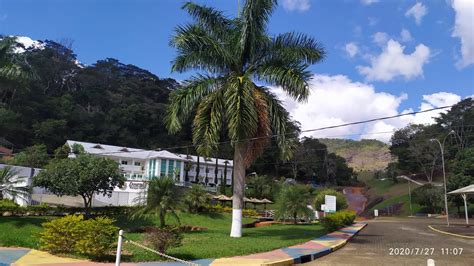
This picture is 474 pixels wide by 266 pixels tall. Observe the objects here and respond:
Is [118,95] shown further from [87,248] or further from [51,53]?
[87,248]

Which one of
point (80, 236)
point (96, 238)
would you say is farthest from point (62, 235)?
point (96, 238)

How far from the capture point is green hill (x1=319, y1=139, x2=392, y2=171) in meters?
158

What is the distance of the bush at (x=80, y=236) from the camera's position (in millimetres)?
10711

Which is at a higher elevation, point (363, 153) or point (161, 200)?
point (363, 153)

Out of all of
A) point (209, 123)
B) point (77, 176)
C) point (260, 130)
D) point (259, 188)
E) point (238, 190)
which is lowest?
point (238, 190)

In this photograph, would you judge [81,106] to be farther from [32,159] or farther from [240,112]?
[240,112]

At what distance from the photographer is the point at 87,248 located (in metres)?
10.7

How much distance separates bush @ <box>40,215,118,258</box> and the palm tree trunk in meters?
7.23

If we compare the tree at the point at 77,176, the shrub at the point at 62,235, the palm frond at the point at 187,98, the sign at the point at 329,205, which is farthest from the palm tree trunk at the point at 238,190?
the sign at the point at 329,205

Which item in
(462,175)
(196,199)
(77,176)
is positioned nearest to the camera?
(77,176)

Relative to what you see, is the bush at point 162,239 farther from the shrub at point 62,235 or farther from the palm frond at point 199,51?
the palm frond at point 199,51

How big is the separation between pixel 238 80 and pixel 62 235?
9.07 metres

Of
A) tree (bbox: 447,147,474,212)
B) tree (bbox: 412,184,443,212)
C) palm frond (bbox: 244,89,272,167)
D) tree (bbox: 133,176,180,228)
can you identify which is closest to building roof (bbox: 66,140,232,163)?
tree (bbox: 412,184,443,212)

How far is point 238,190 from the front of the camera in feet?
58.3
